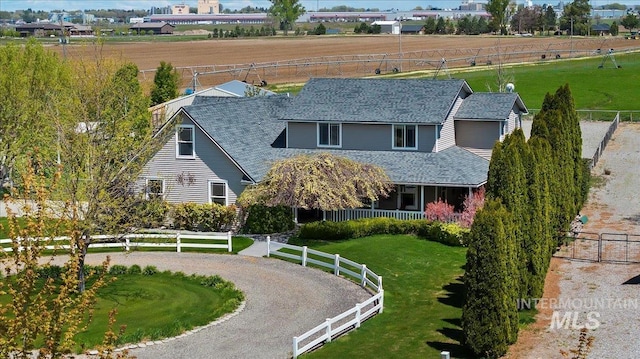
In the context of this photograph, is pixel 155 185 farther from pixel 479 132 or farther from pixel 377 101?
pixel 479 132

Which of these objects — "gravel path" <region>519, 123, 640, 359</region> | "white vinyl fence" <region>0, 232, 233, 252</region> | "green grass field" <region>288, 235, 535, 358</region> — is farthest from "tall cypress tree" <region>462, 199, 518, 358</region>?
"white vinyl fence" <region>0, 232, 233, 252</region>

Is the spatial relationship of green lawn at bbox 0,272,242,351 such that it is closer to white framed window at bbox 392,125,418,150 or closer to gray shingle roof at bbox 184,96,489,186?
gray shingle roof at bbox 184,96,489,186

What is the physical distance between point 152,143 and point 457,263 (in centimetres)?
1370

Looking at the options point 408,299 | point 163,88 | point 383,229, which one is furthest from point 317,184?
point 163,88

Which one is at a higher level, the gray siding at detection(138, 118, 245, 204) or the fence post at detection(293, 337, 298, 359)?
the gray siding at detection(138, 118, 245, 204)

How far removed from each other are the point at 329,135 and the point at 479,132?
8222 millimetres

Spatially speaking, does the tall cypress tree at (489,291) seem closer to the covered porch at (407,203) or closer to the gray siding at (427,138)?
the covered porch at (407,203)

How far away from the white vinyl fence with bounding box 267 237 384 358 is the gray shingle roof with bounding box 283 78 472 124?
11.9 meters

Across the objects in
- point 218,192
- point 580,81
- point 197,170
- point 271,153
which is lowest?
point 218,192

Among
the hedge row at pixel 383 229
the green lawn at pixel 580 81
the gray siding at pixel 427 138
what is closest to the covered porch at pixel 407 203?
the hedge row at pixel 383 229

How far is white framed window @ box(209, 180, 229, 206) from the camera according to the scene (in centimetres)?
4806

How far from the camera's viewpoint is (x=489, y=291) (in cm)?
2889

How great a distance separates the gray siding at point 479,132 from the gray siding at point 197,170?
42.7 feet

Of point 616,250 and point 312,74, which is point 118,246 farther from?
point 312,74
